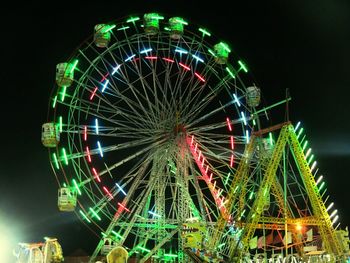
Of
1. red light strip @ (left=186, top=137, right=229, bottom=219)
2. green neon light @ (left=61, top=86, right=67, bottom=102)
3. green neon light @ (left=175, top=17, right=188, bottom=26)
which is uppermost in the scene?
green neon light @ (left=175, top=17, right=188, bottom=26)

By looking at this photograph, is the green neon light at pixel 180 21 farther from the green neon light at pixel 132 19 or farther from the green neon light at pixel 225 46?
the green neon light at pixel 225 46

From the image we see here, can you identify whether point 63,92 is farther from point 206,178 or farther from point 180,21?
point 206,178

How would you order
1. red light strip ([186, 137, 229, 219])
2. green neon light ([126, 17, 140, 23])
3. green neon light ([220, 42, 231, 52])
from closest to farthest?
1. red light strip ([186, 137, 229, 219])
2. green neon light ([126, 17, 140, 23])
3. green neon light ([220, 42, 231, 52])

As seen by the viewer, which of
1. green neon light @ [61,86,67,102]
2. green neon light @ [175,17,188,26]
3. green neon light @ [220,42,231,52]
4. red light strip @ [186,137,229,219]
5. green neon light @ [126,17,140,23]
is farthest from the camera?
green neon light @ [220,42,231,52]

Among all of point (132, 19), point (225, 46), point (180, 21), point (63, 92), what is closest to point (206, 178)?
point (225, 46)

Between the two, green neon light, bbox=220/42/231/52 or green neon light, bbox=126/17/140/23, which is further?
green neon light, bbox=220/42/231/52

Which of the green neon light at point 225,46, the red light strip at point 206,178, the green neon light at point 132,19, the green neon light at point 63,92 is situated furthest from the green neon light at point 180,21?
the green neon light at point 63,92

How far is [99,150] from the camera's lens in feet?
108

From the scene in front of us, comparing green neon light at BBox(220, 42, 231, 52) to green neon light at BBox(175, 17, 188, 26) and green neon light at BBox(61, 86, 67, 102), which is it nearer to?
green neon light at BBox(175, 17, 188, 26)

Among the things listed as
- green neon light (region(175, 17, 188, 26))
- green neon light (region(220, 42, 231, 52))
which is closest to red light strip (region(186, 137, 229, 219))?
green neon light (region(220, 42, 231, 52))

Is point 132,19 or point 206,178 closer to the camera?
point 206,178

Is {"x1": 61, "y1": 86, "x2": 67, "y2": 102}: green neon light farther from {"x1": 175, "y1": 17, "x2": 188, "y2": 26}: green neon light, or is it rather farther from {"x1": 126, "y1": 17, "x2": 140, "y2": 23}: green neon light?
{"x1": 175, "y1": 17, "x2": 188, "y2": 26}: green neon light

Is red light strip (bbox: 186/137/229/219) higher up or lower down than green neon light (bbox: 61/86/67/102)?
lower down

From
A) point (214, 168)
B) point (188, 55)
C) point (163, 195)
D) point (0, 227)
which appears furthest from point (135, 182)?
point (0, 227)
